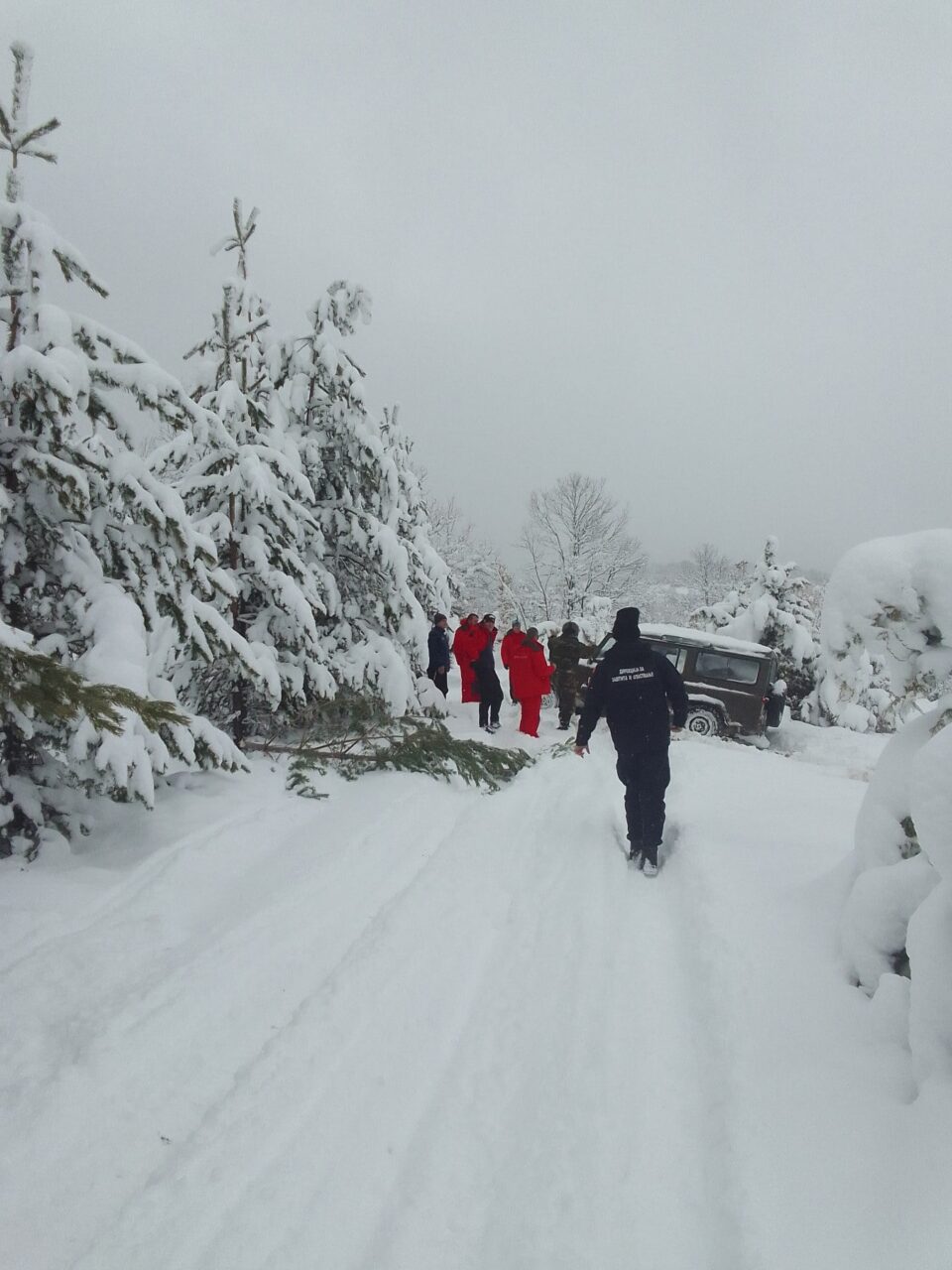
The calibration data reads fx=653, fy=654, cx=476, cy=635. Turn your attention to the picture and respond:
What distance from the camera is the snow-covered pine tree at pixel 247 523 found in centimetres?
676

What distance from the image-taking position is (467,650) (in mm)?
12289

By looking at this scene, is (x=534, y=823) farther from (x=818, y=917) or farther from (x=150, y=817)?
(x=150, y=817)

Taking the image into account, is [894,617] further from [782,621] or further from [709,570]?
[709,570]

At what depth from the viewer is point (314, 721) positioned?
759cm

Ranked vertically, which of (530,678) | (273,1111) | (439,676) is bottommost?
(439,676)

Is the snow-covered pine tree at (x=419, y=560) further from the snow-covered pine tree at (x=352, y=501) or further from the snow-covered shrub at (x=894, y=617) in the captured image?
the snow-covered shrub at (x=894, y=617)

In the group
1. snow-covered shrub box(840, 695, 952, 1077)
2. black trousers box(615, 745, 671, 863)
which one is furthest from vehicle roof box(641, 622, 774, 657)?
snow-covered shrub box(840, 695, 952, 1077)

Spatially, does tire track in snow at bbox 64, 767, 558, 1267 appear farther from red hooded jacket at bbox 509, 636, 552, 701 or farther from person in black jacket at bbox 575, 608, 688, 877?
red hooded jacket at bbox 509, 636, 552, 701

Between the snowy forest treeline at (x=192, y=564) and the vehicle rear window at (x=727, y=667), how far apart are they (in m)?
6.41

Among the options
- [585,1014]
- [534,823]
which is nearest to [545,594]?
[534,823]

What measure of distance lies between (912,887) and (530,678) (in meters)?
8.24

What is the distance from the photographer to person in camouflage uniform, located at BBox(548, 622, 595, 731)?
41.1ft

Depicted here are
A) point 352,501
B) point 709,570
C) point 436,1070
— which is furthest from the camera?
point 709,570

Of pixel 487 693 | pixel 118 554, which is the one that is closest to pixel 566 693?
pixel 487 693
